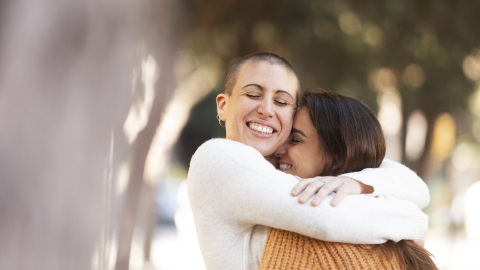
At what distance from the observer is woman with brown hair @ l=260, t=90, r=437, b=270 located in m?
1.35

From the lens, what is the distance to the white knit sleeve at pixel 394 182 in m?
1.50

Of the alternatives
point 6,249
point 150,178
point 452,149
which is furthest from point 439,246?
point 6,249

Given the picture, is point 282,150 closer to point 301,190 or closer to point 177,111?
point 301,190

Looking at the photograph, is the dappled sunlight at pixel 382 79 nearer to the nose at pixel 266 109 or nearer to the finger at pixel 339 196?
the nose at pixel 266 109

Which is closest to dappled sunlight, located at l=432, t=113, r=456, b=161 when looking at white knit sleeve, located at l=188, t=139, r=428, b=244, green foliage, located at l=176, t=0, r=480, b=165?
green foliage, located at l=176, t=0, r=480, b=165

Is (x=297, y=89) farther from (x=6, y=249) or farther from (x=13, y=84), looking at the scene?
(x=6, y=249)

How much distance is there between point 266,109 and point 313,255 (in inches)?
27.5

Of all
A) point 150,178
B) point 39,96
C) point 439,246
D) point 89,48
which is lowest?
point 439,246

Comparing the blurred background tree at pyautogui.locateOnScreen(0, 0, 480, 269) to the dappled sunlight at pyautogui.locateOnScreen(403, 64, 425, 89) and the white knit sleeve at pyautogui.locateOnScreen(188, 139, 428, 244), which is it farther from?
the white knit sleeve at pyautogui.locateOnScreen(188, 139, 428, 244)

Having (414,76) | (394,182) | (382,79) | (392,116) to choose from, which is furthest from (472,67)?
(394,182)

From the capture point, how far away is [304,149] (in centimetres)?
184

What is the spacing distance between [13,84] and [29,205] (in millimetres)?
675

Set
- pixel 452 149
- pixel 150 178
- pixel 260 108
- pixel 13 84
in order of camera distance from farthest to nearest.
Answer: pixel 452 149 → pixel 150 178 → pixel 13 84 → pixel 260 108

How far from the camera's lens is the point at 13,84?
2.16m
